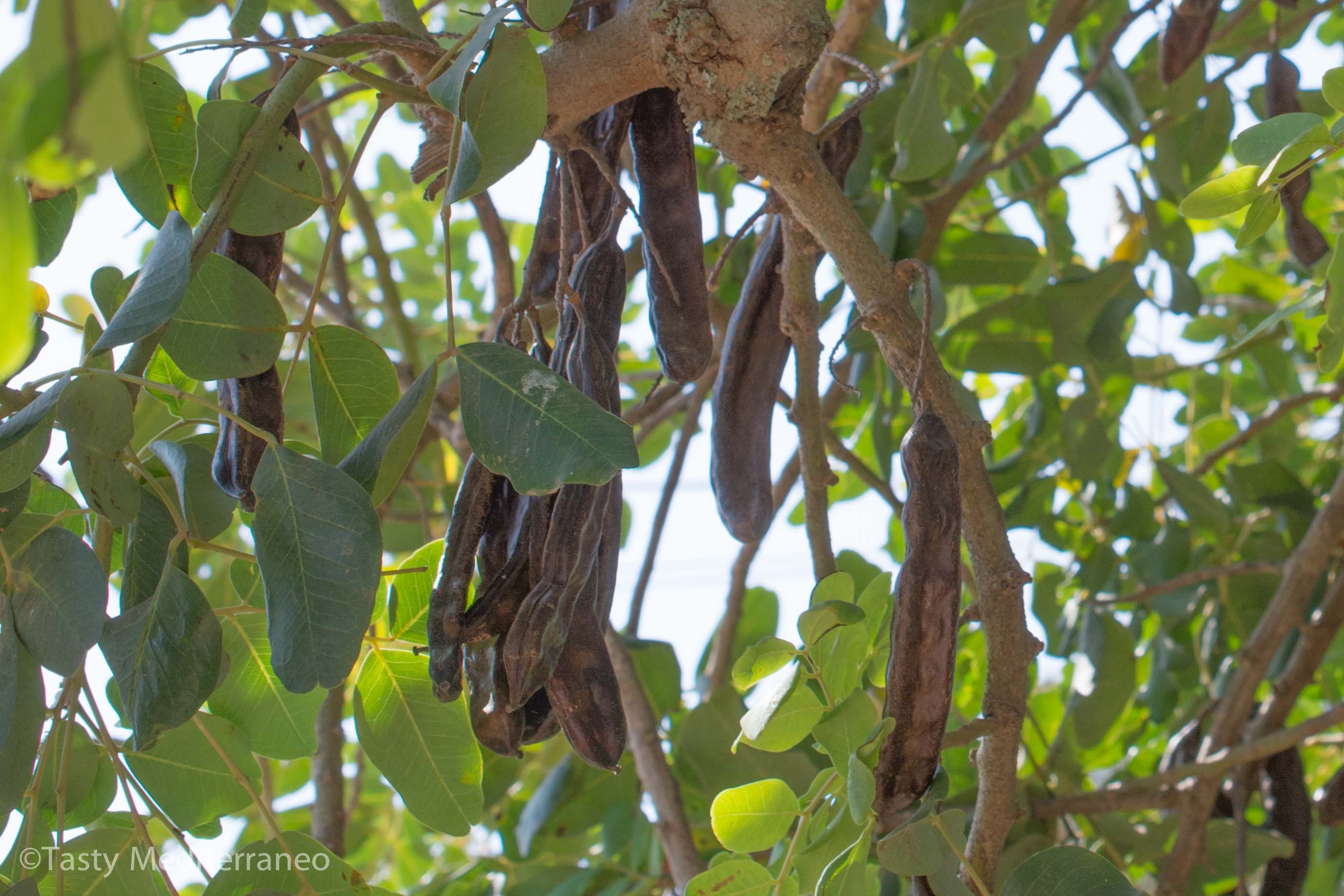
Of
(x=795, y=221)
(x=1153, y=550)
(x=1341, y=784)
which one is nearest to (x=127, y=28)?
(x=795, y=221)

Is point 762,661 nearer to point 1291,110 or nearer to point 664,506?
point 664,506

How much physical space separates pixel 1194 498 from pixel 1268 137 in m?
0.84

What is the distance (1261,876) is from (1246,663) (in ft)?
1.27

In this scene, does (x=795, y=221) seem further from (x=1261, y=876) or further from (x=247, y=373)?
(x=1261, y=876)

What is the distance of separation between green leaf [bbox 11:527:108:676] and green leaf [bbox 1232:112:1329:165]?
27.0 inches

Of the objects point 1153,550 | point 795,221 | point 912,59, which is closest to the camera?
point 795,221

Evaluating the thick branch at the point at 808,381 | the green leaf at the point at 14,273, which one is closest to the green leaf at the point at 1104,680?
the thick branch at the point at 808,381

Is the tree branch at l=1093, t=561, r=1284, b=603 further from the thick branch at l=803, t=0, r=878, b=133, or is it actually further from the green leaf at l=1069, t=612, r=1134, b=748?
the thick branch at l=803, t=0, r=878, b=133

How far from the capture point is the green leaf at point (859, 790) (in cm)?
57

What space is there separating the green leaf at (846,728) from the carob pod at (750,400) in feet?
0.60

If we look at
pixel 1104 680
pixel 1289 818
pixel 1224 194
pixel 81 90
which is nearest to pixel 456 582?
pixel 81 90

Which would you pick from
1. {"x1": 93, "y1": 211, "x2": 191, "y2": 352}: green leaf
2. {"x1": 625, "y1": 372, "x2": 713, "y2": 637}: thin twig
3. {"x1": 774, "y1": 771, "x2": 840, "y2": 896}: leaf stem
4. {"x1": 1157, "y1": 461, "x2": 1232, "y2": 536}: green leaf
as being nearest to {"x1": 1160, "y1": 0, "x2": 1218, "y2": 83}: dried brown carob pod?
{"x1": 1157, "y1": 461, "x2": 1232, "y2": 536}: green leaf

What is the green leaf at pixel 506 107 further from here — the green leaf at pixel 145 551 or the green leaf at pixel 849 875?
the green leaf at pixel 849 875

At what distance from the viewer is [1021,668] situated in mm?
689
